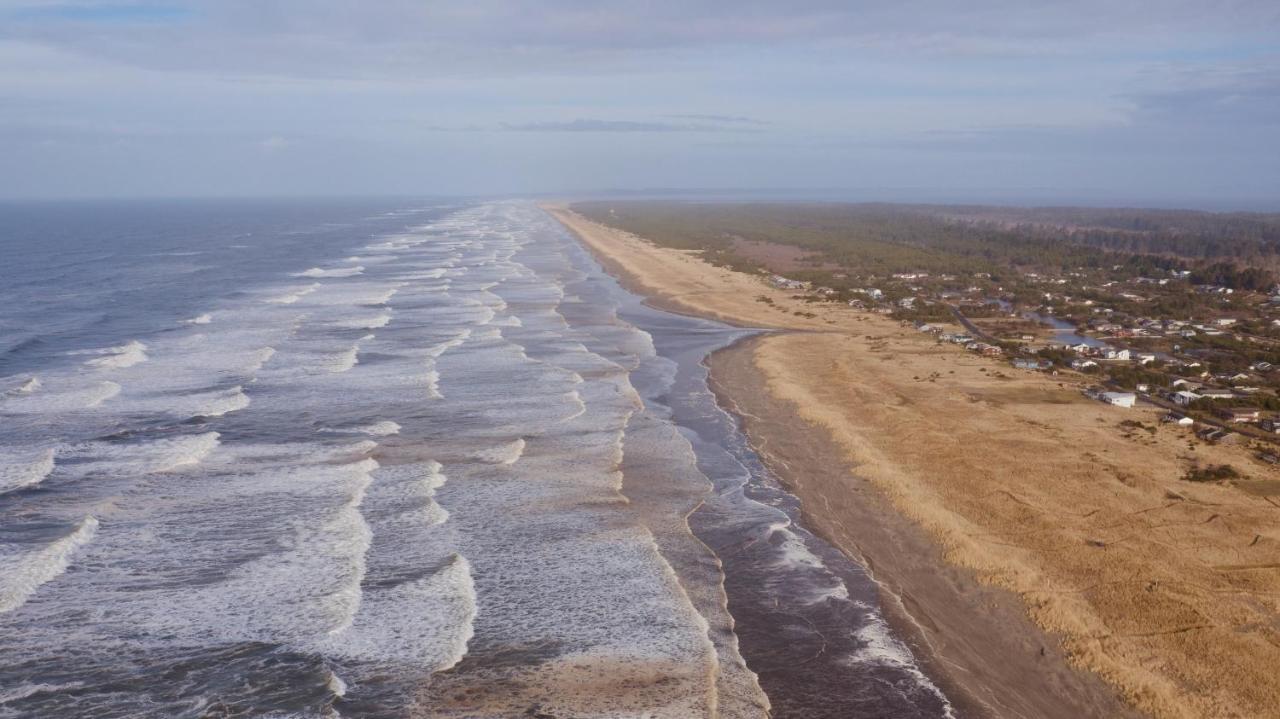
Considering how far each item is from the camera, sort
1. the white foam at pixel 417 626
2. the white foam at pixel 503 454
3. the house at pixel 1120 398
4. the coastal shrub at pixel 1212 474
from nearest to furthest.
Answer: the white foam at pixel 417 626 → the coastal shrub at pixel 1212 474 → the white foam at pixel 503 454 → the house at pixel 1120 398

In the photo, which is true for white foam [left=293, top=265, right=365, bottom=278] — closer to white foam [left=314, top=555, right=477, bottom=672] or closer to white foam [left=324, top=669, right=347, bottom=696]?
white foam [left=314, top=555, right=477, bottom=672]

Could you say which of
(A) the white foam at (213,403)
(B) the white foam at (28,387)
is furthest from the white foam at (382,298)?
(A) the white foam at (213,403)

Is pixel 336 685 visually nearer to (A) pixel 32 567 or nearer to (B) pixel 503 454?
(A) pixel 32 567

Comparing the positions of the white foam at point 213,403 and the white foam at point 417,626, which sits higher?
the white foam at point 213,403

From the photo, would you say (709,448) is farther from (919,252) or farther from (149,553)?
(919,252)

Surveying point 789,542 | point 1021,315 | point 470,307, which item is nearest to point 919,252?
point 1021,315

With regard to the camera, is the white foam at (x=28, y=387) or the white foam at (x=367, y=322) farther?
the white foam at (x=367, y=322)

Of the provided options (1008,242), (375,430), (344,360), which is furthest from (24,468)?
(1008,242)

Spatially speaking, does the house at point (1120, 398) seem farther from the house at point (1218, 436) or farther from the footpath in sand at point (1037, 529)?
the house at point (1218, 436)
